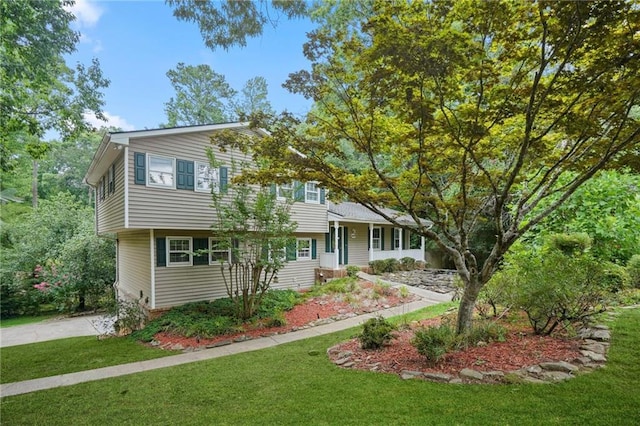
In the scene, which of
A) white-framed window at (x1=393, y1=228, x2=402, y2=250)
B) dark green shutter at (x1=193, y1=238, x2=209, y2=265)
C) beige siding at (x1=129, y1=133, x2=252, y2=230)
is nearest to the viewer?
beige siding at (x1=129, y1=133, x2=252, y2=230)

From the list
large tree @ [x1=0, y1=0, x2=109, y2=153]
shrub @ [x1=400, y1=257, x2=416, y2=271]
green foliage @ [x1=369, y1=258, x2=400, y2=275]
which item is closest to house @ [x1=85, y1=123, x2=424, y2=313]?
large tree @ [x1=0, y1=0, x2=109, y2=153]

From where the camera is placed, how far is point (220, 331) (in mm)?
8352

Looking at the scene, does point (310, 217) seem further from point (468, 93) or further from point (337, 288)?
point (468, 93)

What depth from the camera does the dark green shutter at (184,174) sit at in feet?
34.0

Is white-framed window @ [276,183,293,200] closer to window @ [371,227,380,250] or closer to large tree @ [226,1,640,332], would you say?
large tree @ [226,1,640,332]

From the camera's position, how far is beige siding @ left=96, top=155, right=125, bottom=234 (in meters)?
9.99

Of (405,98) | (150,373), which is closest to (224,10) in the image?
(405,98)

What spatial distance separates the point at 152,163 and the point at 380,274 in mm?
11311

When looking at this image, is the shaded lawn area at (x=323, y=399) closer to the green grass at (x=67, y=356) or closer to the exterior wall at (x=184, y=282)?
the green grass at (x=67, y=356)

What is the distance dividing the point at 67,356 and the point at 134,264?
582 cm

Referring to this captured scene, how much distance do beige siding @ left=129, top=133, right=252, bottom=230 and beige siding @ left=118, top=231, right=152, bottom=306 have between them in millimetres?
1768

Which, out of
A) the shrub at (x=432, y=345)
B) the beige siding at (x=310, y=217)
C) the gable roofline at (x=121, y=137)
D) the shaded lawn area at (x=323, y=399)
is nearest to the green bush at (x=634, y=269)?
the shaded lawn area at (x=323, y=399)

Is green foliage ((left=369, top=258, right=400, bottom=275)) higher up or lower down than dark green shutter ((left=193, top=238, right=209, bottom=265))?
lower down

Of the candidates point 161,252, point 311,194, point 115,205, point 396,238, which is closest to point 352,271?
point 311,194
